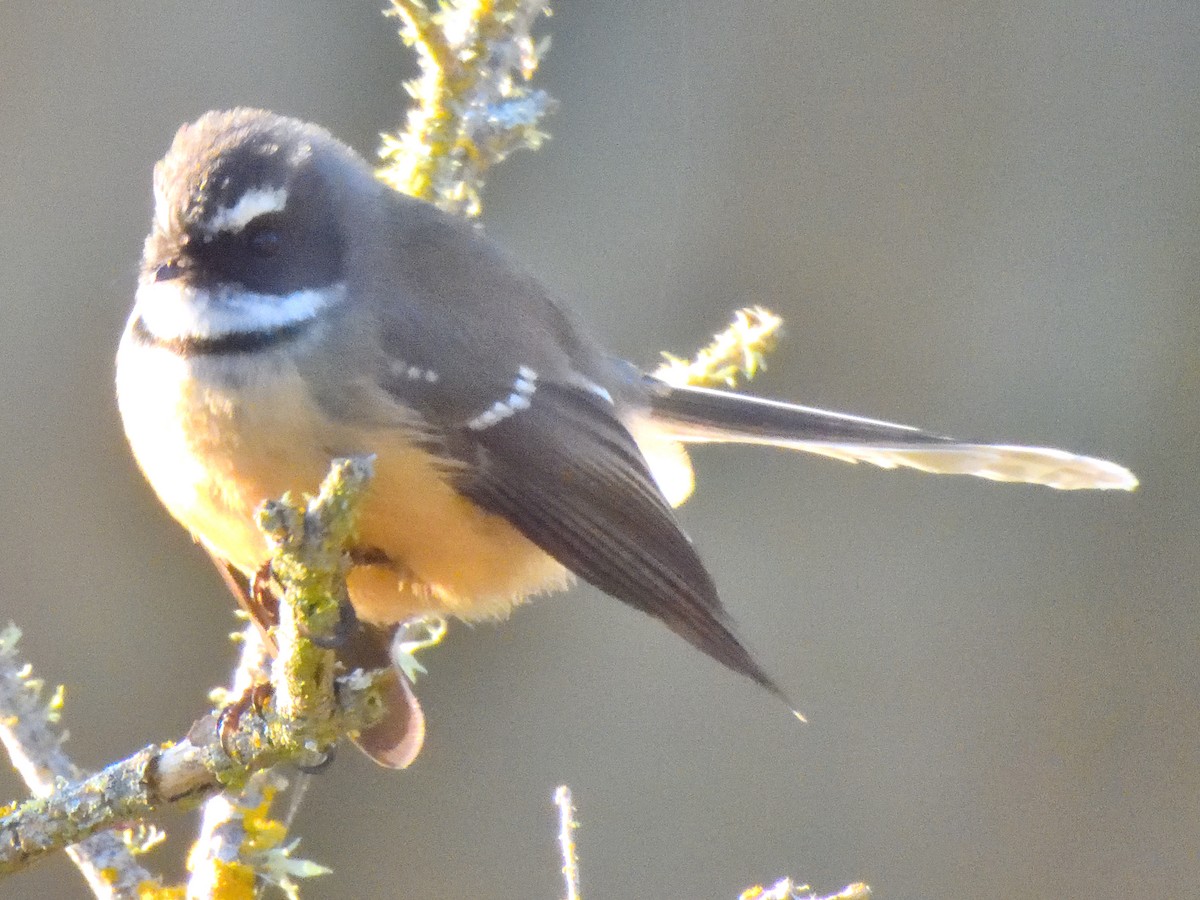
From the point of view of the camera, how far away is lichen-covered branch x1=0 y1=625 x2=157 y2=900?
87.3 inches

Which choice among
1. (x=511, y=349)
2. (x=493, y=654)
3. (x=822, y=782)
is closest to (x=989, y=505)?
(x=822, y=782)

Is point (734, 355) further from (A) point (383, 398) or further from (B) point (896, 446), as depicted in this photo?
(A) point (383, 398)

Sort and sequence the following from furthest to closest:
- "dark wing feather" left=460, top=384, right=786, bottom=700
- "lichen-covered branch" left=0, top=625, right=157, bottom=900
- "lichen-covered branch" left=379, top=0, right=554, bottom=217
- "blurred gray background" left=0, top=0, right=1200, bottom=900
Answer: "blurred gray background" left=0, top=0, right=1200, bottom=900, "lichen-covered branch" left=379, top=0, right=554, bottom=217, "dark wing feather" left=460, top=384, right=786, bottom=700, "lichen-covered branch" left=0, top=625, right=157, bottom=900

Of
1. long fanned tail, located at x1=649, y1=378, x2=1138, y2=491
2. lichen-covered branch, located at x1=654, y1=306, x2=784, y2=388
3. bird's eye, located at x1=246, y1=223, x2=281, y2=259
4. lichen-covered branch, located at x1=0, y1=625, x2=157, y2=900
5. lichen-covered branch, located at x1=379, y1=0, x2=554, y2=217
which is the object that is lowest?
lichen-covered branch, located at x1=0, y1=625, x2=157, y2=900

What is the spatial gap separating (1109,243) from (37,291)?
3.03 meters

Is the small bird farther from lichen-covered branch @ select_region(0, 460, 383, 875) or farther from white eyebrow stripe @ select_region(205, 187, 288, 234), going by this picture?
lichen-covered branch @ select_region(0, 460, 383, 875)

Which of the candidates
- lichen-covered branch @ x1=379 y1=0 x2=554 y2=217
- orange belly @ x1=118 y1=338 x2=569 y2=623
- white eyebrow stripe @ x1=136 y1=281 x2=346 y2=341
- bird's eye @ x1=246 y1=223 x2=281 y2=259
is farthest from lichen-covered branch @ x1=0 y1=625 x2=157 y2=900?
lichen-covered branch @ x1=379 y1=0 x2=554 y2=217

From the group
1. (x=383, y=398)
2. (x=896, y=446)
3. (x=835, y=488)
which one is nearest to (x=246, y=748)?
(x=383, y=398)

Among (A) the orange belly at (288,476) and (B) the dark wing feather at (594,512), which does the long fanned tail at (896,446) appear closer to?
(B) the dark wing feather at (594,512)

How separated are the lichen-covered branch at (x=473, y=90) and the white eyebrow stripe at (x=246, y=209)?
0.62 m

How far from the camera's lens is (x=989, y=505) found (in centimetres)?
428

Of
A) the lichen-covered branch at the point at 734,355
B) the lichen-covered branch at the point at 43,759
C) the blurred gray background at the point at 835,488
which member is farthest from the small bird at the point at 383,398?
the blurred gray background at the point at 835,488

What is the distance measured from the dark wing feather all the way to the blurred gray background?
143 cm

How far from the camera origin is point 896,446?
9.81 feet
